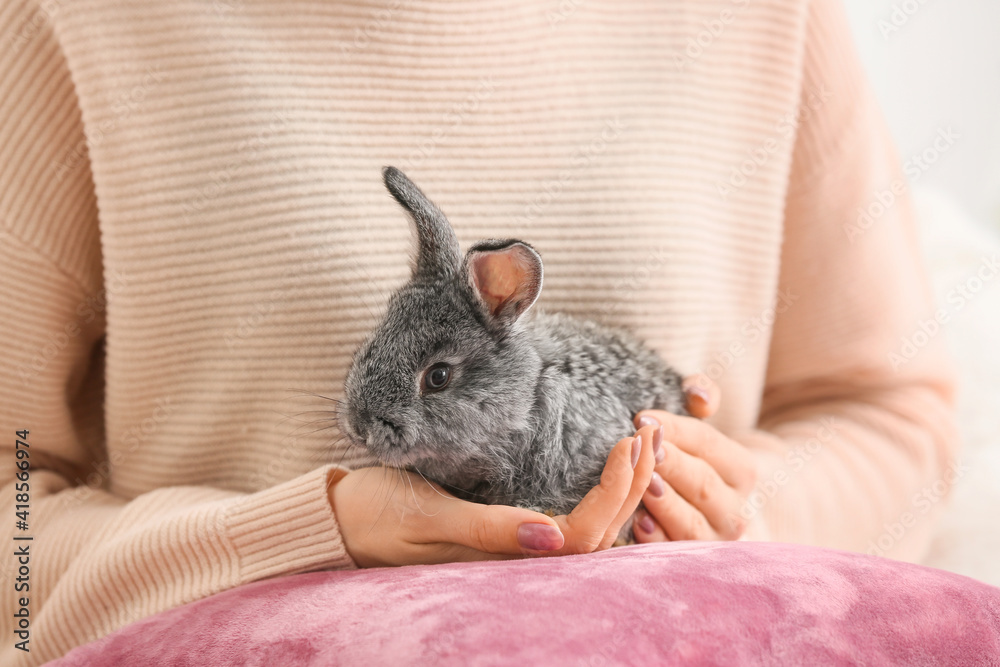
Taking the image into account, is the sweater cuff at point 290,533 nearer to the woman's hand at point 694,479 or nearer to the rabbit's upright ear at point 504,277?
the rabbit's upright ear at point 504,277

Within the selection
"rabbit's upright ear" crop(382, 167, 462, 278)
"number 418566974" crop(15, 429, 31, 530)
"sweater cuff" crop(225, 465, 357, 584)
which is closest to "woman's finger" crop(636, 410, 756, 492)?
"rabbit's upright ear" crop(382, 167, 462, 278)

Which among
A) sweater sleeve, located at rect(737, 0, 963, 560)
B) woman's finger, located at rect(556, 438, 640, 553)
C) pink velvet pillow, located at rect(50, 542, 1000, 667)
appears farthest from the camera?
sweater sleeve, located at rect(737, 0, 963, 560)

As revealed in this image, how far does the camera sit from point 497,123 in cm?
130

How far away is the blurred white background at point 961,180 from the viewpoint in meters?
1.83

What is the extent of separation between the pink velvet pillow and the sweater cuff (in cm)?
12

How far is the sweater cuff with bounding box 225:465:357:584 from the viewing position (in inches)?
40.0

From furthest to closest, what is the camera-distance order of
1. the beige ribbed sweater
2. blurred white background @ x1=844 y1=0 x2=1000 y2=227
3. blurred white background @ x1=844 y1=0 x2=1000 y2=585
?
blurred white background @ x1=844 y1=0 x2=1000 y2=227 < blurred white background @ x1=844 y1=0 x2=1000 y2=585 < the beige ribbed sweater

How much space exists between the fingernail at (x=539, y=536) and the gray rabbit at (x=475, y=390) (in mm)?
114

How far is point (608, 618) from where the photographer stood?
720mm

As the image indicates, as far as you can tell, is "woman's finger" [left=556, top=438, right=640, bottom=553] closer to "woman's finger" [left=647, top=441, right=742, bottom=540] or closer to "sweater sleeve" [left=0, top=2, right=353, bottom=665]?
"woman's finger" [left=647, top=441, right=742, bottom=540]

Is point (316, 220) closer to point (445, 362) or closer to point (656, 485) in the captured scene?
point (445, 362)

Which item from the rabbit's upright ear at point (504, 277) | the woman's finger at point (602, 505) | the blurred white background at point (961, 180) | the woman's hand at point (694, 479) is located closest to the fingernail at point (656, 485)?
the woman's hand at point (694, 479)

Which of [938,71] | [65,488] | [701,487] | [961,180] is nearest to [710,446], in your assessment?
[701,487]

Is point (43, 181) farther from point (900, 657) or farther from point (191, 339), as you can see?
point (900, 657)
